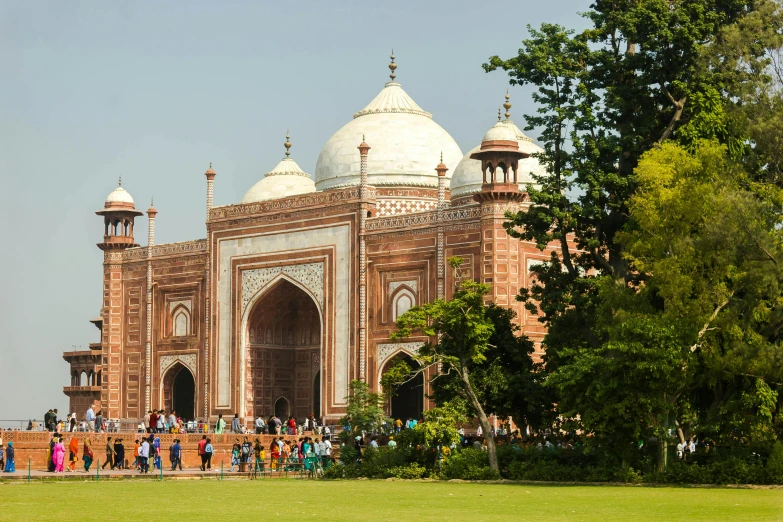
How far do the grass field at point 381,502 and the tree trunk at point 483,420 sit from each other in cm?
Result: 121

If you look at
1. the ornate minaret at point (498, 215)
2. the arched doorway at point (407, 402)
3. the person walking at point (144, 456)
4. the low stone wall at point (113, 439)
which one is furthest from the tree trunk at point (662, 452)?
the arched doorway at point (407, 402)

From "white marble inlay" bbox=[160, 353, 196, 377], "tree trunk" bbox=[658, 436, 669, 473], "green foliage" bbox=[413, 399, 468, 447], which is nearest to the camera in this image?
"tree trunk" bbox=[658, 436, 669, 473]

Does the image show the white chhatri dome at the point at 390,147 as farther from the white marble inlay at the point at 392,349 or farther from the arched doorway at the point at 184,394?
the arched doorway at the point at 184,394

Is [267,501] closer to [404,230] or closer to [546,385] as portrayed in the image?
[546,385]

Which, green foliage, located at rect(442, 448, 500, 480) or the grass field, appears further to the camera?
green foliage, located at rect(442, 448, 500, 480)

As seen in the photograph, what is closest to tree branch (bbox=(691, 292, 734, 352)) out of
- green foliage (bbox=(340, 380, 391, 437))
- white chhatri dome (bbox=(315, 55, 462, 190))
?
green foliage (bbox=(340, 380, 391, 437))

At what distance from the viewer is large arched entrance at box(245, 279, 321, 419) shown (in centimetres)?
3319

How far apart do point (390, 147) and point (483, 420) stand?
1493cm

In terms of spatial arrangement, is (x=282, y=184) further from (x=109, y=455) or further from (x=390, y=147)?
(x=109, y=455)

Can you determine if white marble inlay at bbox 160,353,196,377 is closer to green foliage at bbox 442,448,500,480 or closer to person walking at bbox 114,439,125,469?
person walking at bbox 114,439,125,469

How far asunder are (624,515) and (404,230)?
1815 cm

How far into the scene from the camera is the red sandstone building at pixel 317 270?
2886 centimetres

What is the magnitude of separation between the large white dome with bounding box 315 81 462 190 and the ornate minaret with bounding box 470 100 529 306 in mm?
5178

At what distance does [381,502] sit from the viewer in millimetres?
14227
